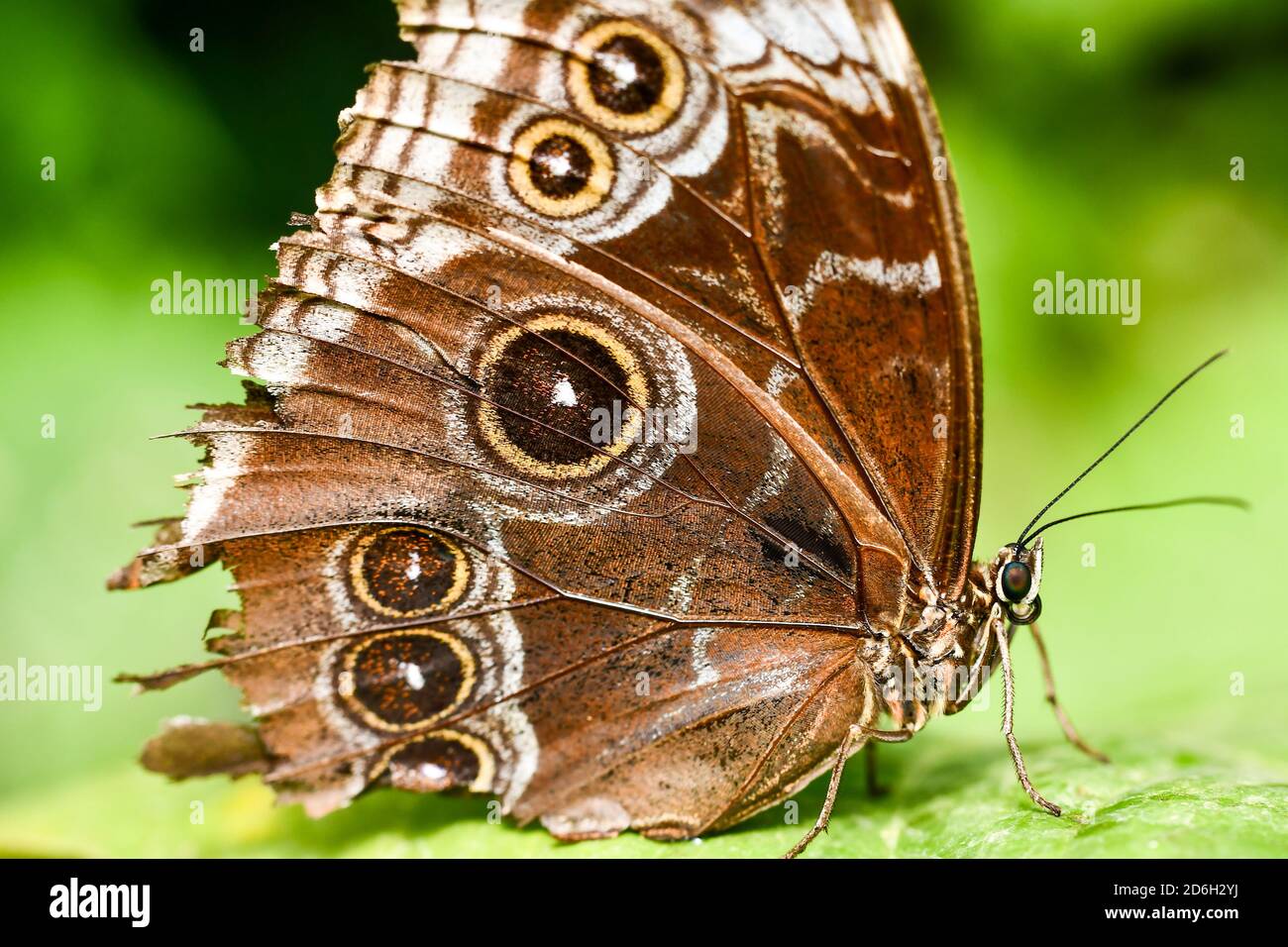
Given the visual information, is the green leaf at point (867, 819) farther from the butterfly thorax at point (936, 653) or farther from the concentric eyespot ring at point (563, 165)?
the concentric eyespot ring at point (563, 165)

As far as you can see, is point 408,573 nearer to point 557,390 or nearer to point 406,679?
point 406,679

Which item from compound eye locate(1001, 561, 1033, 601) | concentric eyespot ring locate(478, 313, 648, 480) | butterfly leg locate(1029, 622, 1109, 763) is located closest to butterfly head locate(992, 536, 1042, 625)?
compound eye locate(1001, 561, 1033, 601)

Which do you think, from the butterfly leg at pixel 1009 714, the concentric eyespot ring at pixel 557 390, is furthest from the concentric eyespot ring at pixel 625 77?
the butterfly leg at pixel 1009 714

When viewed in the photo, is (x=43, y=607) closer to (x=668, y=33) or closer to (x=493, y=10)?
(x=493, y=10)

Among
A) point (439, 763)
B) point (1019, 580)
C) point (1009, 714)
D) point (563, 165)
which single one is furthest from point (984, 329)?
point (439, 763)

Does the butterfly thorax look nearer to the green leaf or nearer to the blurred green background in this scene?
the green leaf

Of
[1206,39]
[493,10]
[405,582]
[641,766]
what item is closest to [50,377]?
[405,582]

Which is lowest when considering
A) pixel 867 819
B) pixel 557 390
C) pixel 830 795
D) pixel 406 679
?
pixel 867 819
